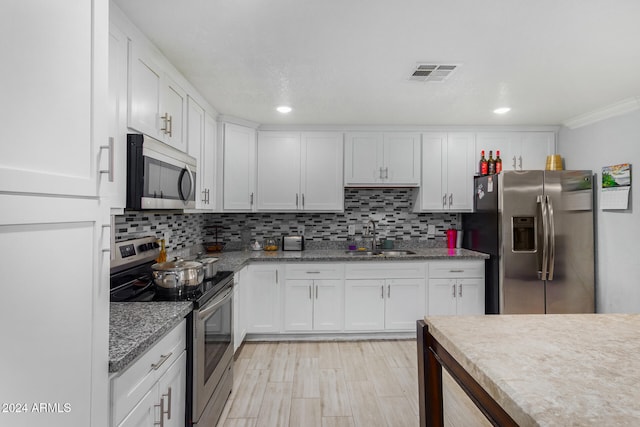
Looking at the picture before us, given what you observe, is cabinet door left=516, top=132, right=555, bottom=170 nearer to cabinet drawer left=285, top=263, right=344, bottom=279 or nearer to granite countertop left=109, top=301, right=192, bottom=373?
cabinet drawer left=285, top=263, right=344, bottom=279

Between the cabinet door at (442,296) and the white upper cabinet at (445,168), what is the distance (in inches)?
34.3

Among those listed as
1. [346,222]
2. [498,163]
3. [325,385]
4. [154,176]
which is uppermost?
[498,163]

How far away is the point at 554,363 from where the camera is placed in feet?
3.10

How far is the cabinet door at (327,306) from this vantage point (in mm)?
3602

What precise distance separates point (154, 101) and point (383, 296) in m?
2.76

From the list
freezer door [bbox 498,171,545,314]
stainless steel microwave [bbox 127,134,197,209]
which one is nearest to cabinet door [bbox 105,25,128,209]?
stainless steel microwave [bbox 127,134,197,209]

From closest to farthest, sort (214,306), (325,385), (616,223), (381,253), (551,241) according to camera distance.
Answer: (214,306) → (325,385) → (616,223) → (551,241) → (381,253)

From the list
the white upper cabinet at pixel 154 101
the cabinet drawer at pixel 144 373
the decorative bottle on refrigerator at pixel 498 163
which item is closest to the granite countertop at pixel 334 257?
the decorative bottle on refrigerator at pixel 498 163

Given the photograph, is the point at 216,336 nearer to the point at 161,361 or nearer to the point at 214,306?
the point at 214,306

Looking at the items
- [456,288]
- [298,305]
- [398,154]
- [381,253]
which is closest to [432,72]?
[398,154]

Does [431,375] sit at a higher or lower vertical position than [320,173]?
lower

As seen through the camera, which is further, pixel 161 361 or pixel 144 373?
pixel 161 361

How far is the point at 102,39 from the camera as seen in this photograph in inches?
38.2

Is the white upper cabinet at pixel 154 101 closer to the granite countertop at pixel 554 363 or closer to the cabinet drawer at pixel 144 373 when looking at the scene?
the cabinet drawer at pixel 144 373
